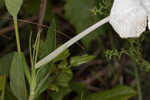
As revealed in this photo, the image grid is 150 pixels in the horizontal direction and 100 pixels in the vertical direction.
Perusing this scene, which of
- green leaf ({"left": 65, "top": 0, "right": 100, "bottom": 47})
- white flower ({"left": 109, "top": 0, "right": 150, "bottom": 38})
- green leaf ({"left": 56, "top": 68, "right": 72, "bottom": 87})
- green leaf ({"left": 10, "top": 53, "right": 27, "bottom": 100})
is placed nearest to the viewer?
white flower ({"left": 109, "top": 0, "right": 150, "bottom": 38})

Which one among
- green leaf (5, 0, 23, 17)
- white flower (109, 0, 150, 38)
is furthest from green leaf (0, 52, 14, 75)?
white flower (109, 0, 150, 38)

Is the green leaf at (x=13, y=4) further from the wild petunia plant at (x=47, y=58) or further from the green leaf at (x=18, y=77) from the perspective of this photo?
the green leaf at (x=18, y=77)

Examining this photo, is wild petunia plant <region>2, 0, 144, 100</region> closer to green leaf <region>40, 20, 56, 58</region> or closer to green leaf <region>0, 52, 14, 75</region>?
green leaf <region>40, 20, 56, 58</region>

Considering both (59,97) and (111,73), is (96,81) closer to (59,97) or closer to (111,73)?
(111,73)

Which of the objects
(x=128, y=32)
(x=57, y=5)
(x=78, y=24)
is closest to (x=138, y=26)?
(x=128, y=32)

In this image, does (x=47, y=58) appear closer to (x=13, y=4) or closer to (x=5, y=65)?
(x=13, y=4)
